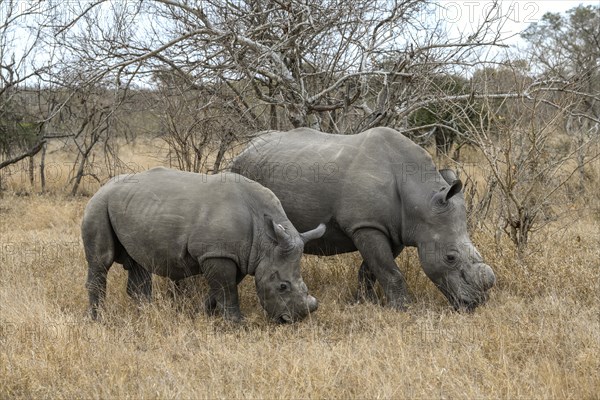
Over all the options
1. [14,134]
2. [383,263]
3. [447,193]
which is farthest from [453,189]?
[14,134]

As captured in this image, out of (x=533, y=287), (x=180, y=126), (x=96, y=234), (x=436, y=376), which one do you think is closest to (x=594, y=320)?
(x=533, y=287)

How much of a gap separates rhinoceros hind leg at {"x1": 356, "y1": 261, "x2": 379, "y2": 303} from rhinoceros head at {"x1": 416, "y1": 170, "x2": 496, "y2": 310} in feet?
2.55

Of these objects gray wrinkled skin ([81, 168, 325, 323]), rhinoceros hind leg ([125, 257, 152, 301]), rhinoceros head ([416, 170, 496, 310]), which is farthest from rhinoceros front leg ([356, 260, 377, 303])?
rhinoceros hind leg ([125, 257, 152, 301])

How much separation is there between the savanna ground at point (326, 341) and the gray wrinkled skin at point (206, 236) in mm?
253

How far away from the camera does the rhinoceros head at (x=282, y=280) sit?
6.08 m

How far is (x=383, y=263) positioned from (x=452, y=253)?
Result: 0.66 metres

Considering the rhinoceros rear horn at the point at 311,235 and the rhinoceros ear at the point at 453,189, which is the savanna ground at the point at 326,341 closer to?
the rhinoceros rear horn at the point at 311,235

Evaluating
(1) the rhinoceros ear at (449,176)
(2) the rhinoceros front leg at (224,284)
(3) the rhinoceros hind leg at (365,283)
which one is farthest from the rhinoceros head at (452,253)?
(2) the rhinoceros front leg at (224,284)

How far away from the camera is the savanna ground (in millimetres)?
4664

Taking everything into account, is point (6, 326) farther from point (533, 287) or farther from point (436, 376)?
point (533, 287)

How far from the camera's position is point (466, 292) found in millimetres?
6480

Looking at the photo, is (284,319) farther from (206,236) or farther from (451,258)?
(451,258)

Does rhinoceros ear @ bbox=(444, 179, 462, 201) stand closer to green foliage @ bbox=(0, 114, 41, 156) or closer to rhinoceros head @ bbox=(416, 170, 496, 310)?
rhinoceros head @ bbox=(416, 170, 496, 310)

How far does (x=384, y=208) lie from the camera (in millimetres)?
6719
